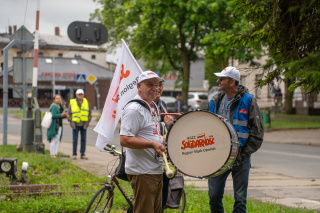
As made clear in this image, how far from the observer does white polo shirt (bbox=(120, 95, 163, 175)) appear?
454 cm

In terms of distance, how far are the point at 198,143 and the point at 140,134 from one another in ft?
1.81

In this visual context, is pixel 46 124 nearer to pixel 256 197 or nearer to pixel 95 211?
pixel 256 197

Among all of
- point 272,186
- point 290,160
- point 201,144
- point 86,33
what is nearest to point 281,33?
point 201,144

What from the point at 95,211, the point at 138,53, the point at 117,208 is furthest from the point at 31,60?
the point at 138,53

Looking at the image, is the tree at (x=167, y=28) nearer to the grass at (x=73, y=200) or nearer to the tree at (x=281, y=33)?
the grass at (x=73, y=200)

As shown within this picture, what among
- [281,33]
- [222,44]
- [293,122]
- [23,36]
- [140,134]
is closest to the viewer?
[281,33]

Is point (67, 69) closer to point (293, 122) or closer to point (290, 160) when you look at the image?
point (293, 122)

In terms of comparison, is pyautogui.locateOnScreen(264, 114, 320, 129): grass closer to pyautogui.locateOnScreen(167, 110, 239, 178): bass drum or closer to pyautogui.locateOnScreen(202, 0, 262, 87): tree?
pyautogui.locateOnScreen(202, 0, 262, 87): tree

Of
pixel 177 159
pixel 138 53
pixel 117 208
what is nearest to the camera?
pixel 177 159

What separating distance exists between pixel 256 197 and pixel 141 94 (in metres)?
4.24

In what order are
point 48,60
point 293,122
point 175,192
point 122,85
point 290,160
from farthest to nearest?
point 48,60 → point 293,122 → point 290,160 → point 122,85 → point 175,192

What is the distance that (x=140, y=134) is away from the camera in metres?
4.65

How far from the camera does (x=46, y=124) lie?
12625 mm

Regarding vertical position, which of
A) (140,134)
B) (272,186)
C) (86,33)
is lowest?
(272,186)
